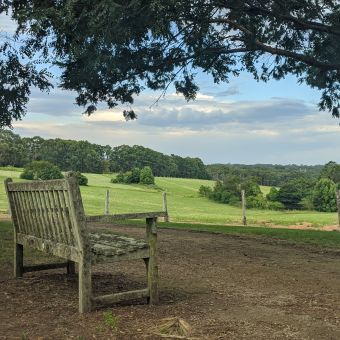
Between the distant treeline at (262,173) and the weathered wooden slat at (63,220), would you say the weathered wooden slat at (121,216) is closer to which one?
the weathered wooden slat at (63,220)

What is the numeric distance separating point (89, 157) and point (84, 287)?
7783cm

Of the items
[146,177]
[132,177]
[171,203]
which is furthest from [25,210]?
[132,177]

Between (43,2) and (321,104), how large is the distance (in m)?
Answer: 7.84

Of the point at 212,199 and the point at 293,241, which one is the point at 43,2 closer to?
the point at 293,241

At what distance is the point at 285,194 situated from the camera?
61.8m

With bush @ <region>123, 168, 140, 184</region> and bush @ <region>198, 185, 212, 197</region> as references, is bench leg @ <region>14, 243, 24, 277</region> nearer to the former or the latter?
bush @ <region>198, 185, 212, 197</region>

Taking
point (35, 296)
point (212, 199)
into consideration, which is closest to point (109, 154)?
point (212, 199)

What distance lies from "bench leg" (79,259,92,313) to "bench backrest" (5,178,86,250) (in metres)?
0.17

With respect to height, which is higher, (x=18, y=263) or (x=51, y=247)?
(x=51, y=247)

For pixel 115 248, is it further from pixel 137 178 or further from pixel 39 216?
pixel 137 178

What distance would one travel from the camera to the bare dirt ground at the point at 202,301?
3.97 metres

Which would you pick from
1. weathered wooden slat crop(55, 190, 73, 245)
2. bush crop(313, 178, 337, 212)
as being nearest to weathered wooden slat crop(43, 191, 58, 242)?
weathered wooden slat crop(55, 190, 73, 245)

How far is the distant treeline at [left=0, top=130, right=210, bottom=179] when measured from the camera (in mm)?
78438

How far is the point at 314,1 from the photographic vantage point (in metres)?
10.1
